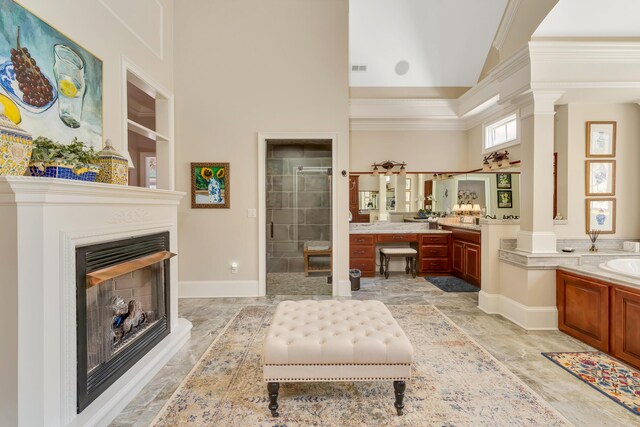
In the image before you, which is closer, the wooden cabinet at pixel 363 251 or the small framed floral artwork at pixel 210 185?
the small framed floral artwork at pixel 210 185

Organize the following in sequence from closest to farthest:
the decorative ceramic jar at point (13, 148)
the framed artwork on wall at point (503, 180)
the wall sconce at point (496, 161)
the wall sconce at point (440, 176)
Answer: the decorative ceramic jar at point (13, 148), the wall sconce at point (496, 161), the framed artwork on wall at point (503, 180), the wall sconce at point (440, 176)

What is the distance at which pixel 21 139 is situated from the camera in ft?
4.50

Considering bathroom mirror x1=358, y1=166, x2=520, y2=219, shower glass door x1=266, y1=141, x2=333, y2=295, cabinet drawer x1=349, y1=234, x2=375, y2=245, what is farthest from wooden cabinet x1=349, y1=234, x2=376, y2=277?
bathroom mirror x1=358, y1=166, x2=520, y2=219

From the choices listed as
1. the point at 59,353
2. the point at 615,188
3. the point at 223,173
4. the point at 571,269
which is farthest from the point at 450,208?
the point at 59,353

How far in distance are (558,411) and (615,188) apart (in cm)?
307

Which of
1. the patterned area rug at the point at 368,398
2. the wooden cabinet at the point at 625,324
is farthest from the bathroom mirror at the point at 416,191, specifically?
the patterned area rug at the point at 368,398

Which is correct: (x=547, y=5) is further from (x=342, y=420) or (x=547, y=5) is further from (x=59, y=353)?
(x=59, y=353)

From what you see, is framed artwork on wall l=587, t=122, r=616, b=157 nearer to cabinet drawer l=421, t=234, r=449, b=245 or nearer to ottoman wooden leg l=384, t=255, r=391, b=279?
cabinet drawer l=421, t=234, r=449, b=245

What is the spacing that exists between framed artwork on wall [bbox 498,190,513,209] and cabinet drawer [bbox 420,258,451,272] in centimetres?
142

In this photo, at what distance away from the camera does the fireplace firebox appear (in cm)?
168

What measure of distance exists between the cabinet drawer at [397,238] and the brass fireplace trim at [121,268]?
3.76m

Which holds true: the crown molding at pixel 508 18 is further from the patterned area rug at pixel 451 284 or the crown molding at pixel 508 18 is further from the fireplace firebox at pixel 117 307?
the fireplace firebox at pixel 117 307

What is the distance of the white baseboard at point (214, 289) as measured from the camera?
4.27 meters

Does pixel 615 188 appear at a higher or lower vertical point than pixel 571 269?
higher
